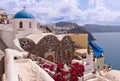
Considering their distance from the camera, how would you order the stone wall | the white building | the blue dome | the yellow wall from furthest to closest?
the yellow wall < the blue dome < the white building < the stone wall

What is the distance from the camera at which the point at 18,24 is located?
820 inches

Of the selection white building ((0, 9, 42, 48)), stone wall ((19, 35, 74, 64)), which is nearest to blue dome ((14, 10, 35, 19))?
white building ((0, 9, 42, 48))

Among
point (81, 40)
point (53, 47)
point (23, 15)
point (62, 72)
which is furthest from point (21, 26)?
point (62, 72)

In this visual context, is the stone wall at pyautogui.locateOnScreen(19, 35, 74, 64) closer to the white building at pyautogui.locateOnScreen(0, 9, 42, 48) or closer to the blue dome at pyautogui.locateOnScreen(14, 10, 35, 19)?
the white building at pyautogui.locateOnScreen(0, 9, 42, 48)

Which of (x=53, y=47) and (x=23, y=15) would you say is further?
(x=23, y=15)

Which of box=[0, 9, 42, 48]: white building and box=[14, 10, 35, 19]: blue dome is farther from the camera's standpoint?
box=[14, 10, 35, 19]: blue dome

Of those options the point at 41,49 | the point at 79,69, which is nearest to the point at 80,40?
the point at 41,49

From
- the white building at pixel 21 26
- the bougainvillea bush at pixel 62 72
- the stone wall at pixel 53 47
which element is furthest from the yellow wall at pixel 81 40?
the bougainvillea bush at pixel 62 72

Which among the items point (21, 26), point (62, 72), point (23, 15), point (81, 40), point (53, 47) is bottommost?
point (81, 40)

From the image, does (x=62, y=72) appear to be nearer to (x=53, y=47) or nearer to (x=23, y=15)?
(x=53, y=47)

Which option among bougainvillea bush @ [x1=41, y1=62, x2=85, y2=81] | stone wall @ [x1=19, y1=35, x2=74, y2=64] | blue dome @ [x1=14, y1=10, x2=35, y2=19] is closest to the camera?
bougainvillea bush @ [x1=41, y1=62, x2=85, y2=81]

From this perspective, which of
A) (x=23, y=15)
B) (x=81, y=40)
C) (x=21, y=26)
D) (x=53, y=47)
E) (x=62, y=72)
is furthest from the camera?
(x=81, y=40)

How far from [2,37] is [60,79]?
14.1m

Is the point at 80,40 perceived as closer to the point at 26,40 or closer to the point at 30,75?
the point at 26,40
